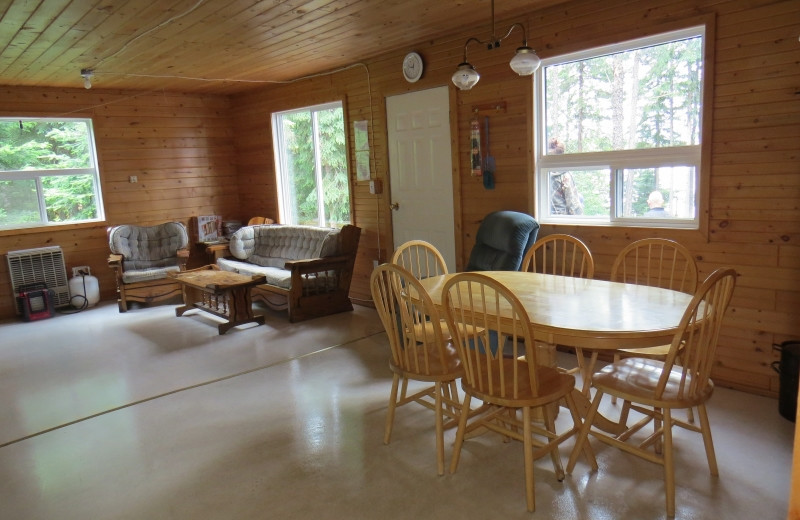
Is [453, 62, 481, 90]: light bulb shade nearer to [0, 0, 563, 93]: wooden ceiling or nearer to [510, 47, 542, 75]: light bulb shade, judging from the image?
[510, 47, 542, 75]: light bulb shade

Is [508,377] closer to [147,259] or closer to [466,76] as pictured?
[466,76]

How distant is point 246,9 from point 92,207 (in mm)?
4012

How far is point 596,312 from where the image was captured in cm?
233

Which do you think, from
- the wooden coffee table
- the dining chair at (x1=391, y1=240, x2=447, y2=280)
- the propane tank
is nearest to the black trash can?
the dining chair at (x1=391, y1=240, x2=447, y2=280)

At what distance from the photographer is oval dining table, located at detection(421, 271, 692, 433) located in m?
2.07

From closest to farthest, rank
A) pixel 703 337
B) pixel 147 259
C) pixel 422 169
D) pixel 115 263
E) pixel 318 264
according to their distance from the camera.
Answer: pixel 703 337 → pixel 422 169 → pixel 318 264 → pixel 115 263 → pixel 147 259

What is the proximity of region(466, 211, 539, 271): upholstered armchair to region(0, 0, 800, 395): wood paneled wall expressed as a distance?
29cm

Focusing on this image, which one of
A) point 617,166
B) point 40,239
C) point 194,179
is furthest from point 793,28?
point 40,239

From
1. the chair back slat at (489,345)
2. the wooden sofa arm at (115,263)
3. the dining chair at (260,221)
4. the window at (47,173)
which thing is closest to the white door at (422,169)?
the dining chair at (260,221)

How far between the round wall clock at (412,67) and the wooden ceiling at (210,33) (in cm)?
10

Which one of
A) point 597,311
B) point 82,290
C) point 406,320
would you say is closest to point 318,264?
point 406,320

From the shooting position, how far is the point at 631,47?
354 centimetres

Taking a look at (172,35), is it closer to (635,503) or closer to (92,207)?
(92,207)

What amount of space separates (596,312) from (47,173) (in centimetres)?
616
